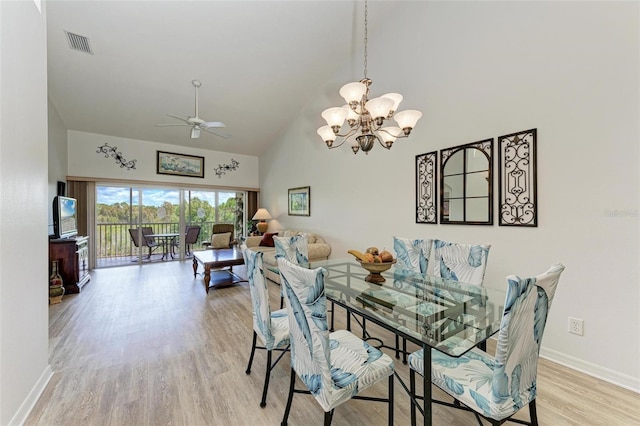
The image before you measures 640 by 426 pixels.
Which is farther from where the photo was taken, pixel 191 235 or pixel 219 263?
pixel 191 235

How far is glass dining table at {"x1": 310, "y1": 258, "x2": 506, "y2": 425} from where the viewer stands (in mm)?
1238

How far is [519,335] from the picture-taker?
3.70ft

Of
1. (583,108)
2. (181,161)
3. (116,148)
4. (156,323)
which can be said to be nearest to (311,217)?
(156,323)

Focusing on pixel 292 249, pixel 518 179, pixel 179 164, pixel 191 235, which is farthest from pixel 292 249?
pixel 179 164

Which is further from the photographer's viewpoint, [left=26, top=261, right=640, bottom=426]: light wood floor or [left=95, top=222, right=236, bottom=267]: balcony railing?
[left=95, top=222, right=236, bottom=267]: balcony railing

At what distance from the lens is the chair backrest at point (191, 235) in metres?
6.47

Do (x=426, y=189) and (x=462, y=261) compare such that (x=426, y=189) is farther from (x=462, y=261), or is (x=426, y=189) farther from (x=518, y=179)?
(x=462, y=261)

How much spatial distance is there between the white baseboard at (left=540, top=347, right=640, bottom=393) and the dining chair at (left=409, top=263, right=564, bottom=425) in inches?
51.6

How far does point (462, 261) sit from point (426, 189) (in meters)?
1.19

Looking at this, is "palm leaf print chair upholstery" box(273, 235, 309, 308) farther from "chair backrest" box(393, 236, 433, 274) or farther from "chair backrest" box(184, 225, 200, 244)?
"chair backrest" box(184, 225, 200, 244)

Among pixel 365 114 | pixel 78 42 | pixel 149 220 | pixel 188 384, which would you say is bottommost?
pixel 188 384

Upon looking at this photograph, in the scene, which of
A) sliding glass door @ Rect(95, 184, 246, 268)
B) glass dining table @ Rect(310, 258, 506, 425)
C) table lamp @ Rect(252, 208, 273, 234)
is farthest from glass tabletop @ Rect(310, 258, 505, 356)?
sliding glass door @ Rect(95, 184, 246, 268)

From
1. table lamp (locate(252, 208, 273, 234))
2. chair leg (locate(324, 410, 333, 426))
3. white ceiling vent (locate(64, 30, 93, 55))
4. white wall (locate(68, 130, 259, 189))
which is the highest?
white ceiling vent (locate(64, 30, 93, 55))

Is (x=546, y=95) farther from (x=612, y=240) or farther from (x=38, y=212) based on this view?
(x=38, y=212)
